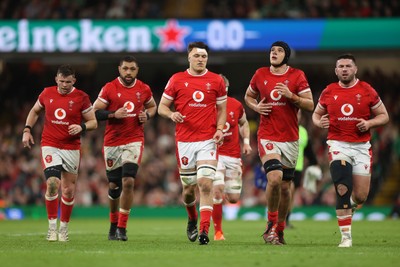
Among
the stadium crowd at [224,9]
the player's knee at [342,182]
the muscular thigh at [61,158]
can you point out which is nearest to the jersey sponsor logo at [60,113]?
the muscular thigh at [61,158]

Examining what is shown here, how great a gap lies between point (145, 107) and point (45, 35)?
1558cm

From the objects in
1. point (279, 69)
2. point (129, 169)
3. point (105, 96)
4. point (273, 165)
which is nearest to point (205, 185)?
point (273, 165)

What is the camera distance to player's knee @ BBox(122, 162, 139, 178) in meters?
16.0

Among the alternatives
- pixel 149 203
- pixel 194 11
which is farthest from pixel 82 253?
pixel 194 11

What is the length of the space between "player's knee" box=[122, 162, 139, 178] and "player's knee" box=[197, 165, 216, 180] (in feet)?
5.97

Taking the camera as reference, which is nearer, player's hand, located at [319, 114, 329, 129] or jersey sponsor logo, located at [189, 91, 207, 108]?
player's hand, located at [319, 114, 329, 129]

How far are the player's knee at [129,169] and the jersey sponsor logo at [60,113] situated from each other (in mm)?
1283

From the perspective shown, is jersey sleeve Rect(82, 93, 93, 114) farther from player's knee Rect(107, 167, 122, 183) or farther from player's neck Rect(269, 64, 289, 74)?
player's neck Rect(269, 64, 289, 74)

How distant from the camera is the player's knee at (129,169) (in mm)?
16000

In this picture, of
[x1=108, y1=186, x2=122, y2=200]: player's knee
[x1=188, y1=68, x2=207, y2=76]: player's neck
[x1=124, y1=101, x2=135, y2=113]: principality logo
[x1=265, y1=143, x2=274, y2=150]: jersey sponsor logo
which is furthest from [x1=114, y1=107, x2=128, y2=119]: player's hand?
[x1=265, y1=143, x2=274, y2=150]: jersey sponsor logo

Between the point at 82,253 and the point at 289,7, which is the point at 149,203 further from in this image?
the point at 82,253

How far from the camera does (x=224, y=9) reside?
3269 cm

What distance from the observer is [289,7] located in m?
33.1

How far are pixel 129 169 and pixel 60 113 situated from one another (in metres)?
1.43
